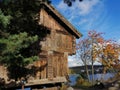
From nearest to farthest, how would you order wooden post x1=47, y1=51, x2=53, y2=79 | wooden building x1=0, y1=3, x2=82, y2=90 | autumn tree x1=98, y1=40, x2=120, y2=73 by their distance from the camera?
wooden building x1=0, y1=3, x2=82, y2=90, wooden post x1=47, y1=51, x2=53, y2=79, autumn tree x1=98, y1=40, x2=120, y2=73

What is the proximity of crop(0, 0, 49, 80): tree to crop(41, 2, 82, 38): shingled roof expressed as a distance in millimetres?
7306

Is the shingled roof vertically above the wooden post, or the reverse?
the shingled roof

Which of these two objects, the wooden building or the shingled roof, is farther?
the shingled roof

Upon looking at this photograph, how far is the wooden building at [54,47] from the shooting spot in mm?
29641

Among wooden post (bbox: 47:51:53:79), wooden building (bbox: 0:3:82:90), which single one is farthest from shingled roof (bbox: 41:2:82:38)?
wooden post (bbox: 47:51:53:79)

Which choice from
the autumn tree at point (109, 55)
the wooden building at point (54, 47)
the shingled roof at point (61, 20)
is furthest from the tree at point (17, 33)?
the autumn tree at point (109, 55)

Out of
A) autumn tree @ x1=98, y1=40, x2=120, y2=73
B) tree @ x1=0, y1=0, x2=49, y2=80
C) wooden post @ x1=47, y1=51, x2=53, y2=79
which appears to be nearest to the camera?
tree @ x1=0, y1=0, x2=49, y2=80

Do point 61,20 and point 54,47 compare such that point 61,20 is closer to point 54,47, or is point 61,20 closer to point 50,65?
point 54,47

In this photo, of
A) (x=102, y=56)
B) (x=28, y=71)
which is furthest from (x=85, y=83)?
(x=28, y=71)

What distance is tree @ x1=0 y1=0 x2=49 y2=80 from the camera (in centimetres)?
1665

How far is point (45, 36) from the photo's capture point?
29547mm

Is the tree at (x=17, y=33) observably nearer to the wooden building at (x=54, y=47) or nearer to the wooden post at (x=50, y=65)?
the wooden building at (x=54, y=47)

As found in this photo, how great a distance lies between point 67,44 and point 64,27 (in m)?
1.64

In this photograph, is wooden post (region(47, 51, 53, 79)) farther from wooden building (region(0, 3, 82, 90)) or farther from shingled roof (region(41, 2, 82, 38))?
shingled roof (region(41, 2, 82, 38))
